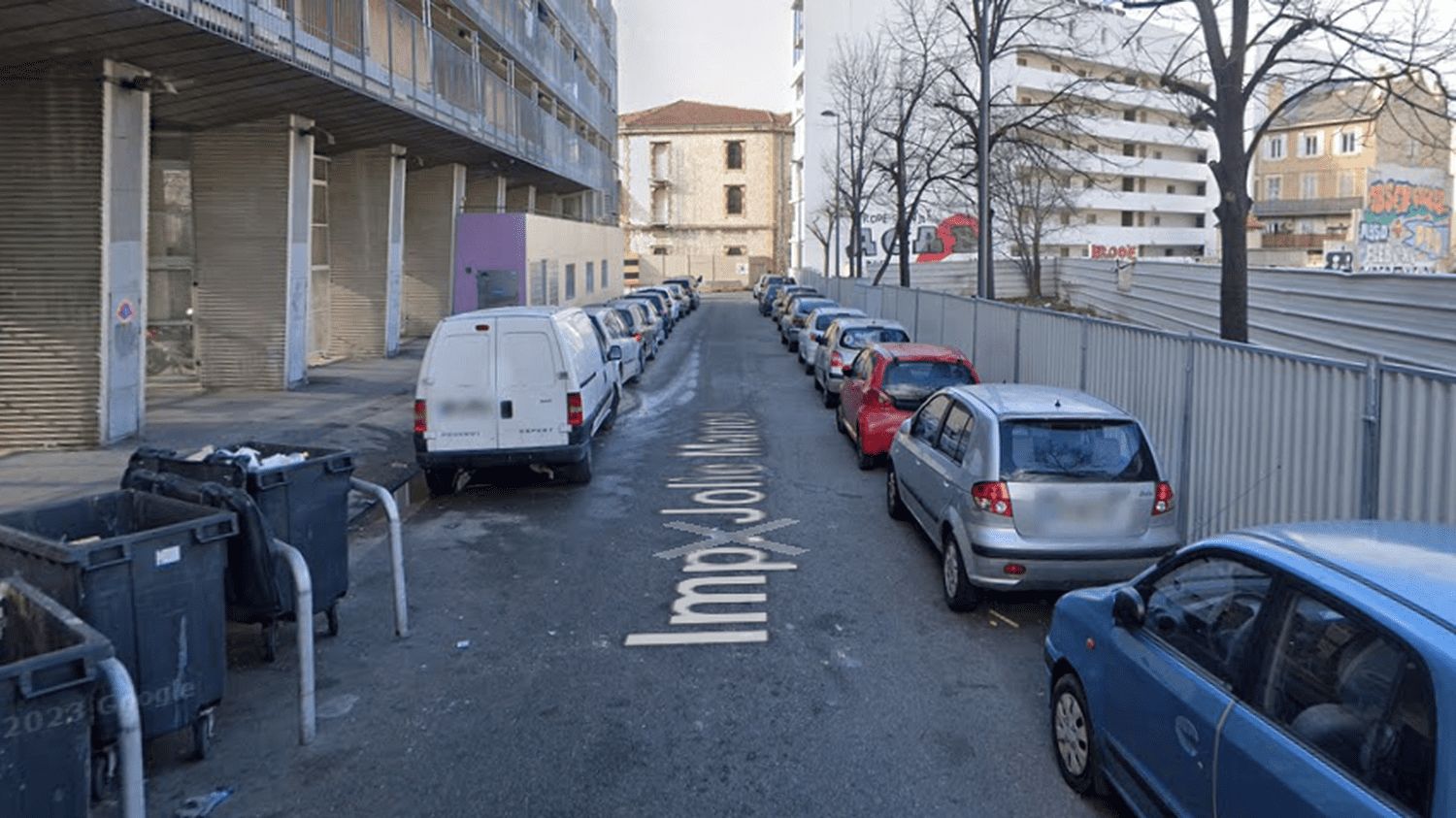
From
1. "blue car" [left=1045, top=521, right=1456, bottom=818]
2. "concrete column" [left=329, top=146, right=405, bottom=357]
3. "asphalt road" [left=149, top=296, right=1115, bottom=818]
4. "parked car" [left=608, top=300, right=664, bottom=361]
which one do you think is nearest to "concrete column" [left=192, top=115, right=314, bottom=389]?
"concrete column" [left=329, top=146, right=405, bottom=357]

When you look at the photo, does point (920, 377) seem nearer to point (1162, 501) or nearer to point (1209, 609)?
point (1162, 501)

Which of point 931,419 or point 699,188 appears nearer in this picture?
point 931,419

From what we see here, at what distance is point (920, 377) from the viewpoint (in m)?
13.4

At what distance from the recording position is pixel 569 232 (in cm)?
4022

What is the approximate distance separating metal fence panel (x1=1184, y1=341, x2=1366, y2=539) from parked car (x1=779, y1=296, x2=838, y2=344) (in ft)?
62.4

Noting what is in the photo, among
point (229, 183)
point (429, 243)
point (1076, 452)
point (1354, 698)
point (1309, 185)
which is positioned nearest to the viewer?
point (1354, 698)

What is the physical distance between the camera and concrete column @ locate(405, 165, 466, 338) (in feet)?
102

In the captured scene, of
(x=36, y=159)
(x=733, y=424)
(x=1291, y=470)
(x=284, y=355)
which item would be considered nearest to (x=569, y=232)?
(x=284, y=355)

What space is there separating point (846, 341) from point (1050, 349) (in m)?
5.04

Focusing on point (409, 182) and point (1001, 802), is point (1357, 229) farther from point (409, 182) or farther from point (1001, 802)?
point (1001, 802)

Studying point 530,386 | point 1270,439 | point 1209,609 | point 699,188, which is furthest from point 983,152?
point 699,188

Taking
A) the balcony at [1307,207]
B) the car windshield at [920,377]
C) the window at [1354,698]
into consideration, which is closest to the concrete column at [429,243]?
the car windshield at [920,377]

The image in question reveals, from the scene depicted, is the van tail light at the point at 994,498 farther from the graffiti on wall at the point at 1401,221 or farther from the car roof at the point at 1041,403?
the graffiti on wall at the point at 1401,221

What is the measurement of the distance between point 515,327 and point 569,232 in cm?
2890
